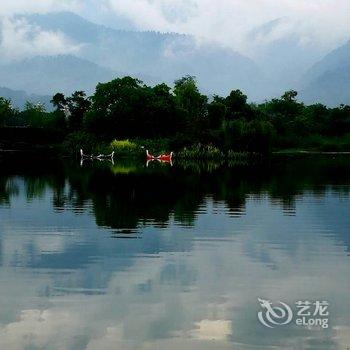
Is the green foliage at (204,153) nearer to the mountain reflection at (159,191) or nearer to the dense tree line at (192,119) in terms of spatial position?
the dense tree line at (192,119)

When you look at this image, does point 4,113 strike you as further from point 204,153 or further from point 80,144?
point 204,153

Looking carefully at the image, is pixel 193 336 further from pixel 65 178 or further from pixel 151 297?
pixel 65 178

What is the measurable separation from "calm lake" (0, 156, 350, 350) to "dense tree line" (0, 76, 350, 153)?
4358cm

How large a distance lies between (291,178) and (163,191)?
36.5 ft

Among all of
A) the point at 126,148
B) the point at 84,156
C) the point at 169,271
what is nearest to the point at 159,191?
the point at 169,271

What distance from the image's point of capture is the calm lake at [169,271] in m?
10.5

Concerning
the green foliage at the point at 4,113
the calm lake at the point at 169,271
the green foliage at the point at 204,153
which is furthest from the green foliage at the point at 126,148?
the calm lake at the point at 169,271

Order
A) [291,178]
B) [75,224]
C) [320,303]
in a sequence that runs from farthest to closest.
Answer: [291,178], [75,224], [320,303]

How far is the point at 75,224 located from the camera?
68.9ft

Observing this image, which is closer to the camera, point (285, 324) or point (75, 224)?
point (285, 324)

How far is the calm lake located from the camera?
1048cm

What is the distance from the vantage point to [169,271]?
14.3m

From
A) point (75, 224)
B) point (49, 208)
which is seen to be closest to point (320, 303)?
point (75, 224)

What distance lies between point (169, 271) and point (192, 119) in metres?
71.1
